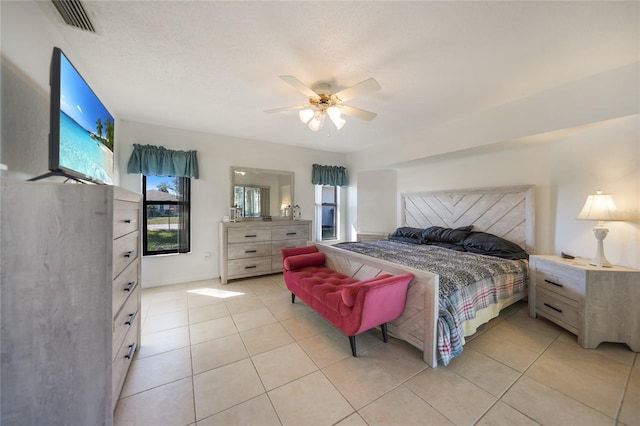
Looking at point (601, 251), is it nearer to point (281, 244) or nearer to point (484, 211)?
point (484, 211)

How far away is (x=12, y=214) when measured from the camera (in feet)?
3.05

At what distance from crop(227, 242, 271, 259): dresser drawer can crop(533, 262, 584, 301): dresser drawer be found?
3657 mm

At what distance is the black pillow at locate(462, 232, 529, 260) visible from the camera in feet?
9.32

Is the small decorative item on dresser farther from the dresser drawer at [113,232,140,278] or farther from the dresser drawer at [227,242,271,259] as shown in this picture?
the dresser drawer at [113,232,140,278]

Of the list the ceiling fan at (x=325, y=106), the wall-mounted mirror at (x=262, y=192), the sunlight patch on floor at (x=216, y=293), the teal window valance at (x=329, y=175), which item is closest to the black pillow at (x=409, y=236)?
the teal window valance at (x=329, y=175)

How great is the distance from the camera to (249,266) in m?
3.83

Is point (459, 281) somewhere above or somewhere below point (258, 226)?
below

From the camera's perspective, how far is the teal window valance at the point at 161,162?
3.33 m

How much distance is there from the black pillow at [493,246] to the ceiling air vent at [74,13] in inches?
172

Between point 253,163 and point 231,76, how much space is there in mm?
2178


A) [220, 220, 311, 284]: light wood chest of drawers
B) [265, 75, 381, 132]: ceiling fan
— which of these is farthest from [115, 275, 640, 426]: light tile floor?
[265, 75, 381, 132]: ceiling fan

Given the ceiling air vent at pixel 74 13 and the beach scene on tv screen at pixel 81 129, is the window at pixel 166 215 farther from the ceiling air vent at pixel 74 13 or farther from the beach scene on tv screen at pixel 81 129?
the ceiling air vent at pixel 74 13

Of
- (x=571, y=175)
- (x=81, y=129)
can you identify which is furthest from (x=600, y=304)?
(x=81, y=129)

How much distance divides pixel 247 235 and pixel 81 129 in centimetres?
261
